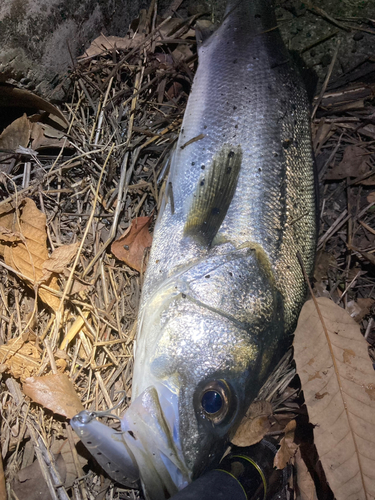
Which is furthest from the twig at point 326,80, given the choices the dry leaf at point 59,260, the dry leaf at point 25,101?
the dry leaf at point 59,260

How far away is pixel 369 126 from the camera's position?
333cm

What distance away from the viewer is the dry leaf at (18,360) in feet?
7.94

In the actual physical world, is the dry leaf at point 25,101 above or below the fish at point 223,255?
above

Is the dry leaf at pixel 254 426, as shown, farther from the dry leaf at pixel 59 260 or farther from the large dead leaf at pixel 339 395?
the dry leaf at pixel 59 260

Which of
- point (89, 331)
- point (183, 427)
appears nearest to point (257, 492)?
point (183, 427)

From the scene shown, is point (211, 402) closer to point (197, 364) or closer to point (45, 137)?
point (197, 364)

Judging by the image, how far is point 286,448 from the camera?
257 cm

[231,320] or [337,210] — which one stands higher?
[231,320]

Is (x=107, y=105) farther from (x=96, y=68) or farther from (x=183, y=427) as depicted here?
(x=183, y=427)

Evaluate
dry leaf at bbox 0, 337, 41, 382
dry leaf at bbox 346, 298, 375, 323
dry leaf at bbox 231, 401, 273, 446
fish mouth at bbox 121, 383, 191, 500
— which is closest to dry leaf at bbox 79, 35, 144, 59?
dry leaf at bbox 0, 337, 41, 382

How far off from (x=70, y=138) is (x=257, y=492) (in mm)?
2847

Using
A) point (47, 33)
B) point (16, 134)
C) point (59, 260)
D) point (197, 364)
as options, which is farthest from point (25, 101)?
point (197, 364)

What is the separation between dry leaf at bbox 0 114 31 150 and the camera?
277cm

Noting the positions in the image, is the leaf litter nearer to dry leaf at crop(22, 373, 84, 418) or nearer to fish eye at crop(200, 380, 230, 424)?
dry leaf at crop(22, 373, 84, 418)
